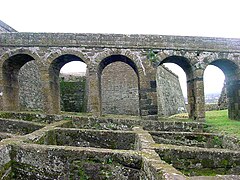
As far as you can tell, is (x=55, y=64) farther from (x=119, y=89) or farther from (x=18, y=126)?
(x=119, y=89)

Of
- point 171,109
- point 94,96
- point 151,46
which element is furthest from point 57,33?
point 171,109

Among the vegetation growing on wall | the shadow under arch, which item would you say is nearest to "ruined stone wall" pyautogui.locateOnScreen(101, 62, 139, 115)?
the vegetation growing on wall

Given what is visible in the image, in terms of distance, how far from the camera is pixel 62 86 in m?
22.7

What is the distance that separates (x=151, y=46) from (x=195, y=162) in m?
9.16

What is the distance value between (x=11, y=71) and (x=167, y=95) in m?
15.4

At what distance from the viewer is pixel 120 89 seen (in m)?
22.1

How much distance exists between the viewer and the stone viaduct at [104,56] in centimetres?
1366

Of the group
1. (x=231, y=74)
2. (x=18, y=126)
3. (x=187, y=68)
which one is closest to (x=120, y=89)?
(x=187, y=68)

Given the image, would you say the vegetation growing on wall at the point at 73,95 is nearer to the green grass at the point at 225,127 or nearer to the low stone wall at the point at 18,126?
the green grass at the point at 225,127

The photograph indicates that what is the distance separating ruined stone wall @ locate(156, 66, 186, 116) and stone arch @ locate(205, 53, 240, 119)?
6797 mm

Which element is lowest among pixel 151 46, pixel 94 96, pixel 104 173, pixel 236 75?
pixel 104 173

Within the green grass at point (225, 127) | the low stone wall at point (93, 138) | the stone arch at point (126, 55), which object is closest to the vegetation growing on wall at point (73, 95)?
the stone arch at point (126, 55)

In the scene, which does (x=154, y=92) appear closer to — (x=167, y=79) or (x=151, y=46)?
(x=151, y=46)

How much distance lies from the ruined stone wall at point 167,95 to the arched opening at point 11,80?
11.3 metres
